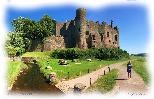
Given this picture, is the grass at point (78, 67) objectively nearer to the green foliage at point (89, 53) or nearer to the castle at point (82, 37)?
the green foliage at point (89, 53)

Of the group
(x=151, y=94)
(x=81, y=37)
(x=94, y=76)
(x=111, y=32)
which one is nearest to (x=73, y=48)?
(x=81, y=37)

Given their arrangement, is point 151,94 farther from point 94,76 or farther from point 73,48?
point 94,76

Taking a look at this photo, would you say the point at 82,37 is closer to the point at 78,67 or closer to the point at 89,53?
the point at 89,53

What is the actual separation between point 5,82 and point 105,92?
122 inches

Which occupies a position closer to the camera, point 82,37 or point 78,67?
point 82,37

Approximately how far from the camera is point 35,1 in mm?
11141

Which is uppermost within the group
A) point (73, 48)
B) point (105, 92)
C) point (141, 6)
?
point (141, 6)

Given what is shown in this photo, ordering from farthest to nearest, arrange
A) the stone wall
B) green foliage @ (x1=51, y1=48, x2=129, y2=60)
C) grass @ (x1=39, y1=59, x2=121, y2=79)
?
grass @ (x1=39, y1=59, x2=121, y2=79)
the stone wall
green foliage @ (x1=51, y1=48, x2=129, y2=60)

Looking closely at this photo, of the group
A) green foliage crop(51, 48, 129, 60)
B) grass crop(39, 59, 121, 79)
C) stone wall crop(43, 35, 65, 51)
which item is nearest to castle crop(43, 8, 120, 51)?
stone wall crop(43, 35, 65, 51)

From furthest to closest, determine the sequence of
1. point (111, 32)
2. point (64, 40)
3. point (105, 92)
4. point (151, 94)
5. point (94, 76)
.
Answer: point (94, 76), point (111, 32), point (64, 40), point (105, 92), point (151, 94)

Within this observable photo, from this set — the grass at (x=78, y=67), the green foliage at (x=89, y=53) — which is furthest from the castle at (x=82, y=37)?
the grass at (x=78, y=67)

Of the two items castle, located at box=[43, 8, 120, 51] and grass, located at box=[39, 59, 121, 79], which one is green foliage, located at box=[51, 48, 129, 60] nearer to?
castle, located at box=[43, 8, 120, 51]

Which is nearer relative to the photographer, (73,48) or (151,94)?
(151,94)

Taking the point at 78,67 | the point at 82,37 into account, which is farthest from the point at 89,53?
the point at 78,67
